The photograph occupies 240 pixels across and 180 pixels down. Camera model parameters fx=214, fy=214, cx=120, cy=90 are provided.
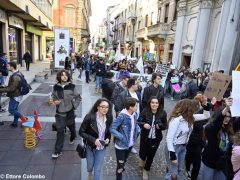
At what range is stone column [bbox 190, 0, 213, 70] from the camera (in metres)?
14.2

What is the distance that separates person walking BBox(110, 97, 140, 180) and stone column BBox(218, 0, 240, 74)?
9860 millimetres

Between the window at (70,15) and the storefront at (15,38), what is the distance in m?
18.5

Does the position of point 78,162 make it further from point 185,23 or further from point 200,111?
point 185,23

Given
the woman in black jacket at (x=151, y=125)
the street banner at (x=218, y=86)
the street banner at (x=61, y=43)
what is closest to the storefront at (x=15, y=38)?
the street banner at (x=61, y=43)

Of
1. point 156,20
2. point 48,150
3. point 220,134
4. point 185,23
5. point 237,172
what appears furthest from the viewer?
point 156,20

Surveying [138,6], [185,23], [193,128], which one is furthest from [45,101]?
[138,6]

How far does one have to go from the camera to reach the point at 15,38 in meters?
18.7

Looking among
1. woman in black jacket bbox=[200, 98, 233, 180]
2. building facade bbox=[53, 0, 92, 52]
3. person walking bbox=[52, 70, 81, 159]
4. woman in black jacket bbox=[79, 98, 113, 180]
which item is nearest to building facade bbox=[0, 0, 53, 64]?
person walking bbox=[52, 70, 81, 159]

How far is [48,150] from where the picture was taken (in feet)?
15.7

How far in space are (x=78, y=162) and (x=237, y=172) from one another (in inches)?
119

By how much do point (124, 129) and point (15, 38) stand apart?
60.8ft

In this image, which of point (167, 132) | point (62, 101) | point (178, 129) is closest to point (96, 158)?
point (167, 132)

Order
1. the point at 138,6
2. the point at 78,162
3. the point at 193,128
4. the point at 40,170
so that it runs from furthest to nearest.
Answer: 1. the point at 138,6
2. the point at 78,162
3. the point at 40,170
4. the point at 193,128

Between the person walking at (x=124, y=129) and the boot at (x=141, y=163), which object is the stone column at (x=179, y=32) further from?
the person walking at (x=124, y=129)
